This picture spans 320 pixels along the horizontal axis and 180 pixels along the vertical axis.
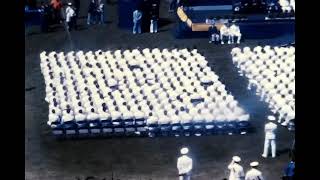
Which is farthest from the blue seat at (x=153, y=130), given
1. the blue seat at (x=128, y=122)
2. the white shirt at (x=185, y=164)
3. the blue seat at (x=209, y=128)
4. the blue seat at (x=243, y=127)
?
the white shirt at (x=185, y=164)

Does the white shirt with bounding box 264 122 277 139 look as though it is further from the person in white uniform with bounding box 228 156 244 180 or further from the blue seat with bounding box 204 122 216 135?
the person in white uniform with bounding box 228 156 244 180

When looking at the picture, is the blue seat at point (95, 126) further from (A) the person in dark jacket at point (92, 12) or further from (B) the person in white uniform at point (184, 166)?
(A) the person in dark jacket at point (92, 12)

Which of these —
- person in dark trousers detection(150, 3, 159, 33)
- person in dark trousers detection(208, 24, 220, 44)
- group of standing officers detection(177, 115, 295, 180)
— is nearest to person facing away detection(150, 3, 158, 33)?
person in dark trousers detection(150, 3, 159, 33)

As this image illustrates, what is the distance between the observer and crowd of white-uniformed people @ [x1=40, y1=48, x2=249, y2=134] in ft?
78.9

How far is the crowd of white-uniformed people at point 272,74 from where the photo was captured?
2530 centimetres

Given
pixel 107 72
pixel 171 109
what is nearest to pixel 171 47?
pixel 107 72

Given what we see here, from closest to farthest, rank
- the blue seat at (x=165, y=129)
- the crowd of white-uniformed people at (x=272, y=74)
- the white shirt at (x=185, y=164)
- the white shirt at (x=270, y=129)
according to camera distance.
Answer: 1. the white shirt at (x=185, y=164)
2. the white shirt at (x=270, y=129)
3. the blue seat at (x=165, y=129)
4. the crowd of white-uniformed people at (x=272, y=74)

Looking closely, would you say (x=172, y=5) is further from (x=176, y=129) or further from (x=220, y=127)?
(x=176, y=129)

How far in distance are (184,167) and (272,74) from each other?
9.98 m

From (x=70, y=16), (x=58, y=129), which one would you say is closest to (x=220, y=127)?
(x=58, y=129)

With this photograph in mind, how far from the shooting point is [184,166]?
1947 cm

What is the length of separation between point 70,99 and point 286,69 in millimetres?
9181

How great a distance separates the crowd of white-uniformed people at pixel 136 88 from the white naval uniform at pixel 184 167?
4.20 metres

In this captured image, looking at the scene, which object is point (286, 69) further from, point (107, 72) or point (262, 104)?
point (107, 72)
